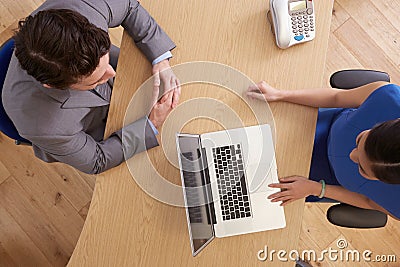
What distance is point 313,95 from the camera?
4.35ft

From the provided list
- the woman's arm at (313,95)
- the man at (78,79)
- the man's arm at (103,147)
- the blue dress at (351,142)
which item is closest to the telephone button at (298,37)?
the woman's arm at (313,95)

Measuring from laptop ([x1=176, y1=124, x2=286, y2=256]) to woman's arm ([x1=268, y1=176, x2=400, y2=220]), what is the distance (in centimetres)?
3

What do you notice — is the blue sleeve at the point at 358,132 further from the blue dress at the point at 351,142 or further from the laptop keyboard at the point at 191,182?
the laptop keyboard at the point at 191,182

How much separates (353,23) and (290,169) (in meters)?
1.18

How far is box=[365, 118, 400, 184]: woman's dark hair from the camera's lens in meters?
1.03

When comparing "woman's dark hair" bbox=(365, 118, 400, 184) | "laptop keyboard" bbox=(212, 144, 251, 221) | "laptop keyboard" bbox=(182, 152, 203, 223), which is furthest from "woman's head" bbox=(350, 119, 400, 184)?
"laptop keyboard" bbox=(182, 152, 203, 223)

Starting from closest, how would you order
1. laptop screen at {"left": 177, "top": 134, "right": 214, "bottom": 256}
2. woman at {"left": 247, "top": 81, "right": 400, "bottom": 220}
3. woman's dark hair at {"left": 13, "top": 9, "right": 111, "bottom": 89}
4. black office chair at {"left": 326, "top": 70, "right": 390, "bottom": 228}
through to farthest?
1. woman's dark hair at {"left": 13, "top": 9, "right": 111, "bottom": 89}
2. woman at {"left": 247, "top": 81, "right": 400, "bottom": 220}
3. laptop screen at {"left": 177, "top": 134, "right": 214, "bottom": 256}
4. black office chair at {"left": 326, "top": 70, "right": 390, "bottom": 228}

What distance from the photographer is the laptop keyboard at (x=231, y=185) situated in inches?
50.7

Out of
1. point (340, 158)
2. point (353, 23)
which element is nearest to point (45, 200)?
point (340, 158)

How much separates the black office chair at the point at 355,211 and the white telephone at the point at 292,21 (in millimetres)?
216

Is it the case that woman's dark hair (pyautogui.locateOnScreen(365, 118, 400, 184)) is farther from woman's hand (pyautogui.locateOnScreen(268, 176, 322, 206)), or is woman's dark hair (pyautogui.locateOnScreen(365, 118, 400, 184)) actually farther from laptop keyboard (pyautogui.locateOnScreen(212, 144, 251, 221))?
laptop keyboard (pyautogui.locateOnScreen(212, 144, 251, 221))

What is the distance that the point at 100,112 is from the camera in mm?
1454

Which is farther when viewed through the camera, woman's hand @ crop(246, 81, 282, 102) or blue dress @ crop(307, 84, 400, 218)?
woman's hand @ crop(246, 81, 282, 102)

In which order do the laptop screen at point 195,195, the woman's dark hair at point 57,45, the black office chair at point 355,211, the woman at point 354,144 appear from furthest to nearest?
the black office chair at point 355,211, the laptop screen at point 195,195, the woman at point 354,144, the woman's dark hair at point 57,45
